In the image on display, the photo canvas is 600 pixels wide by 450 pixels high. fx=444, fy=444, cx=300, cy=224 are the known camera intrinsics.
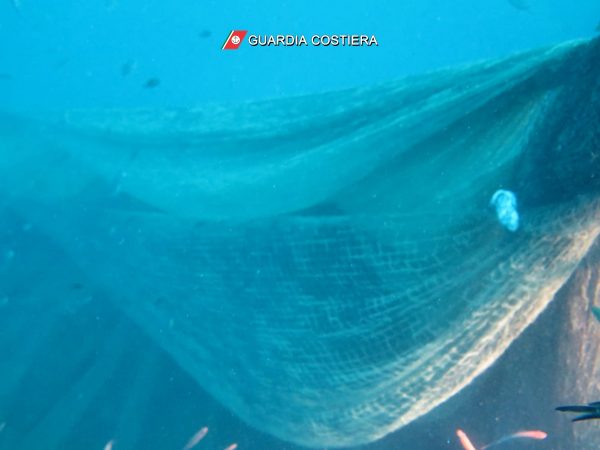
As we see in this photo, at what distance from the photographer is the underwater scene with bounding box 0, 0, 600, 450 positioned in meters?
2.48

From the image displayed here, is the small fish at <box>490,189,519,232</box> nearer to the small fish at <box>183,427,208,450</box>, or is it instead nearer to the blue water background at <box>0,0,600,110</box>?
the small fish at <box>183,427,208,450</box>

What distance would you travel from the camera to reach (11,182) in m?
5.75

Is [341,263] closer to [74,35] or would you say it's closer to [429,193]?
[429,193]

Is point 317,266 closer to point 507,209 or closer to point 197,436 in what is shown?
point 507,209

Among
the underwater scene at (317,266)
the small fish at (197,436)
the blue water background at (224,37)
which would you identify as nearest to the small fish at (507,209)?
the underwater scene at (317,266)

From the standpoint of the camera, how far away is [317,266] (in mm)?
3084

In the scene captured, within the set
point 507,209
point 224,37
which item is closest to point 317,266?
point 507,209

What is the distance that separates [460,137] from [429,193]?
0.40 meters

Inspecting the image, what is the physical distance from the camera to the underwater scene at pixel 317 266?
2.48 m

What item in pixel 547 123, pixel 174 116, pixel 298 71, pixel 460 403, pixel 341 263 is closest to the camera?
pixel 547 123

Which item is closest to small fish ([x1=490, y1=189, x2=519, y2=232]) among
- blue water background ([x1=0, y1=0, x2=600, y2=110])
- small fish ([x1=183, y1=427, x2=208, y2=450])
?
small fish ([x1=183, y1=427, x2=208, y2=450])

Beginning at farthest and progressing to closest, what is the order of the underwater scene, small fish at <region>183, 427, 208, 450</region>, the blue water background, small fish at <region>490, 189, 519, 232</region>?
the blue water background → small fish at <region>183, 427, 208, 450</region> → the underwater scene → small fish at <region>490, 189, 519, 232</region>

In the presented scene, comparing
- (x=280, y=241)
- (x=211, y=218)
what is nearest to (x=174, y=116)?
(x=211, y=218)

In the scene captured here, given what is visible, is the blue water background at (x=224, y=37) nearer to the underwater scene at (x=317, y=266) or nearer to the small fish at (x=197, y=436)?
the underwater scene at (x=317, y=266)
